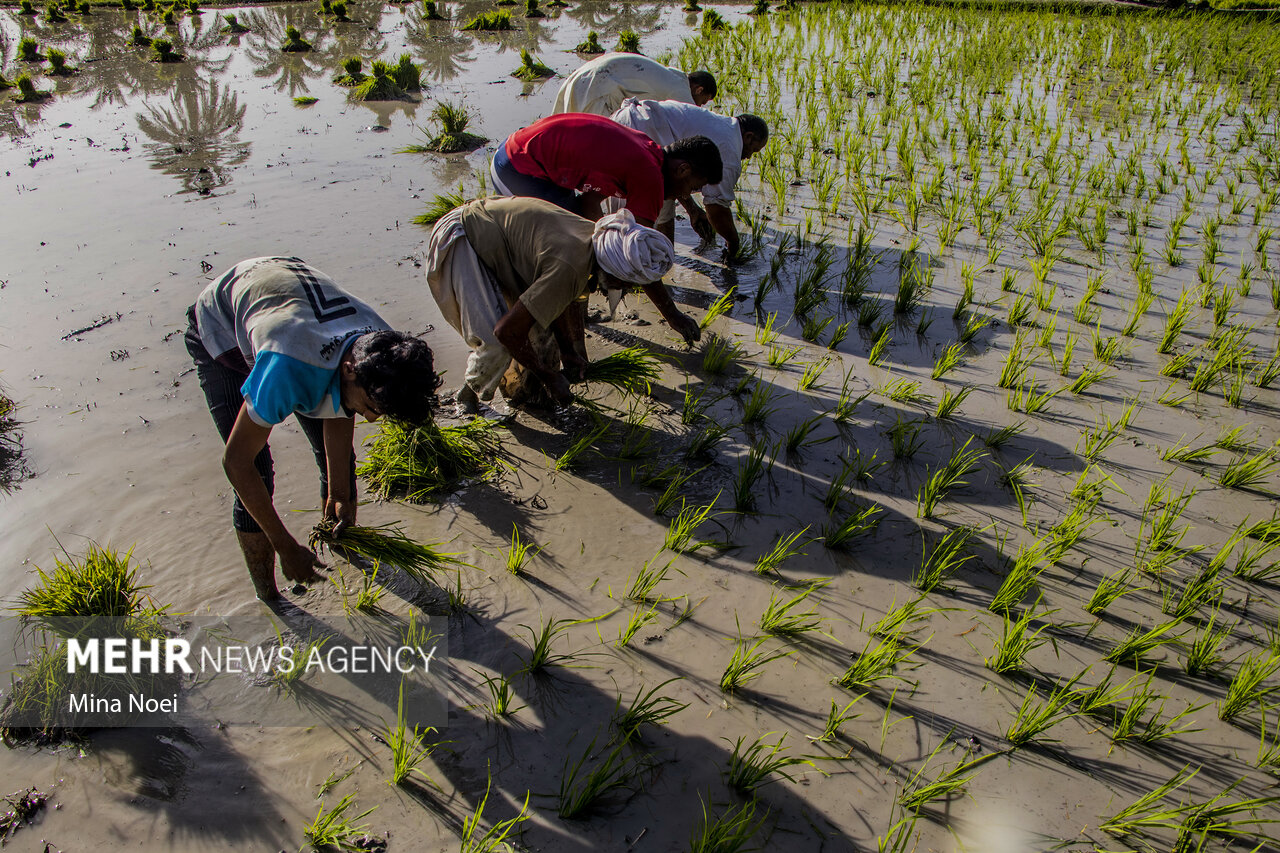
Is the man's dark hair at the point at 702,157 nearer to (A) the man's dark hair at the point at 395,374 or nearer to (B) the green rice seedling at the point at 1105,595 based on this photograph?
(A) the man's dark hair at the point at 395,374

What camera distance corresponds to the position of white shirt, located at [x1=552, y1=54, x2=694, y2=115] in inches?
173

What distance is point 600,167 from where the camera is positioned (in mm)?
3197

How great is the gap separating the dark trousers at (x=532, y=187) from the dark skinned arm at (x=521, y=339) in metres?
0.74

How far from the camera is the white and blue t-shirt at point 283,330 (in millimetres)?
1822

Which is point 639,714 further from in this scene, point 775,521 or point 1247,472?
point 1247,472

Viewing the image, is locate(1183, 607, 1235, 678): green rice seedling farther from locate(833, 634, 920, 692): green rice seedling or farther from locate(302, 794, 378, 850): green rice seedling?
locate(302, 794, 378, 850): green rice seedling

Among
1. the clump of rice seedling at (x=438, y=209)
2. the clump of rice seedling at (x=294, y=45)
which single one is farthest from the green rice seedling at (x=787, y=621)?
the clump of rice seedling at (x=294, y=45)

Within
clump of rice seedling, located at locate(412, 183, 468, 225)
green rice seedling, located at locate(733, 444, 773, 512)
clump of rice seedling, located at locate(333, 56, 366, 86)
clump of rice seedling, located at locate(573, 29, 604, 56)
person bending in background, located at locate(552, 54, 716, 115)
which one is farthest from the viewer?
clump of rice seedling, located at locate(573, 29, 604, 56)

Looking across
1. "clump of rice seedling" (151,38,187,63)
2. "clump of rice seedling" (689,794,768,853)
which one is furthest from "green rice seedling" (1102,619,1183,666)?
"clump of rice seedling" (151,38,187,63)

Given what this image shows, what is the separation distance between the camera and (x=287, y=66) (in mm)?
10922

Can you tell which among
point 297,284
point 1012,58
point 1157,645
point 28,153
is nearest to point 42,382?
point 297,284

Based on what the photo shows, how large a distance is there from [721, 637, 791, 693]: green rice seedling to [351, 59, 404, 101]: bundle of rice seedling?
29.4ft

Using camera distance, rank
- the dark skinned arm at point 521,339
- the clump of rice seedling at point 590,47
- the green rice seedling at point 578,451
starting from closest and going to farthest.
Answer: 1. the dark skinned arm at point 521,339
2. the green rice seedling at point 578,451
3. the clump of rice seedling at point 590,47

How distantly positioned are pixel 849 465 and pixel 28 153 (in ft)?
27.6
